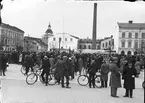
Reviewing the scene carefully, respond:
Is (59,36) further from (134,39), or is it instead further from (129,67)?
(129,67)

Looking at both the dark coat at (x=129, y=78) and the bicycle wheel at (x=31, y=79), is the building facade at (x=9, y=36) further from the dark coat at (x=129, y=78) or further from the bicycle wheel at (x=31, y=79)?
the dark coat at (x=129, y=78)

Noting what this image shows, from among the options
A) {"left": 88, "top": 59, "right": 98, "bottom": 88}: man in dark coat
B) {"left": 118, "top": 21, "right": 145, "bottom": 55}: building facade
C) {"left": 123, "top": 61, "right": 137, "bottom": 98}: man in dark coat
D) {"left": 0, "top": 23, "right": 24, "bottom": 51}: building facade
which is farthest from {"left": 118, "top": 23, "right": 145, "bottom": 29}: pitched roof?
{"left": 123, "top": 61, "right": 137, "bottom": 98}: man in dark coat

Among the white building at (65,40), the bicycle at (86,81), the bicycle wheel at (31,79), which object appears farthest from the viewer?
the white building at (65,40)

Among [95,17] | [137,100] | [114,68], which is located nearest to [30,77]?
[114,68]

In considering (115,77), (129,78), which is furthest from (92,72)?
(129,78)

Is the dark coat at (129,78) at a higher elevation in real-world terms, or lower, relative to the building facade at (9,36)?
lower

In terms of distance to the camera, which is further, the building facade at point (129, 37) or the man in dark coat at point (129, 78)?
the building facade at point (129, 37)

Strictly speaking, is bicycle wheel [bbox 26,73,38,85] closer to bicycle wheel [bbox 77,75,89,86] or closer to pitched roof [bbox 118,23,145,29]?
bicycle wheel [bbox 77,75,89,86]

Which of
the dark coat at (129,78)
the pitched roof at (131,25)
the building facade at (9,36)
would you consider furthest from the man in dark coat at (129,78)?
the pitched roof at (131,25)

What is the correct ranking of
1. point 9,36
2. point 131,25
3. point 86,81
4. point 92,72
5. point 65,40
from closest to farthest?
point 92,72 → point 86,81 → point 9,36 → point 131,25 → point 65,40

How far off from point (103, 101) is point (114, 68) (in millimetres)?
1759

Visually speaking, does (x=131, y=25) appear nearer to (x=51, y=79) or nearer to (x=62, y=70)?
(x=51, y=79)

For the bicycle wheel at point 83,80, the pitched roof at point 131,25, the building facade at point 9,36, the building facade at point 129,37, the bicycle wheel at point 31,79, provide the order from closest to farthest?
the bicycle wheel at point 31,79 < the bicycle wheel at point 83,80 < the building facade at point 9,36 < the pitched roof at point 131,25 < the building facade at point 129,37

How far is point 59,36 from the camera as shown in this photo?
9262 centimetres
